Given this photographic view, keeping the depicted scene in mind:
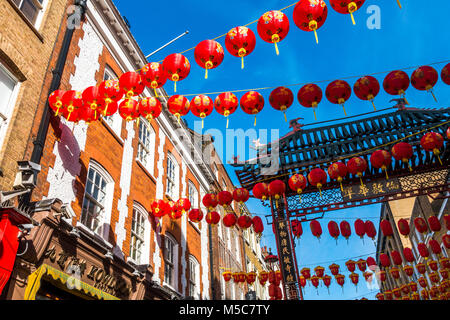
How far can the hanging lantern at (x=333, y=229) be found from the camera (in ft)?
58.6

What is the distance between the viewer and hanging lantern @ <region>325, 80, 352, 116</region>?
28.7 ft

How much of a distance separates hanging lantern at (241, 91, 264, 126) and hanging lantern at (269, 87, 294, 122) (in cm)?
39

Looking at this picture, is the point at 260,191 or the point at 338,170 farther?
the point at 260,191

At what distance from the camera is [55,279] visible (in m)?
6.73

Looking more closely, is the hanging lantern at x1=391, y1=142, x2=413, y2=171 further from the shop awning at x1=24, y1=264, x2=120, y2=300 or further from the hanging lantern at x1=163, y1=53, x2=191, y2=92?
the shop awning at x1=24, y1=264, x2=120, y2=300

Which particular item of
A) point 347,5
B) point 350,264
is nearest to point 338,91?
point 347,5

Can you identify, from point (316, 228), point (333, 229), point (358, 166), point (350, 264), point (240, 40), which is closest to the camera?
point (240, 40)

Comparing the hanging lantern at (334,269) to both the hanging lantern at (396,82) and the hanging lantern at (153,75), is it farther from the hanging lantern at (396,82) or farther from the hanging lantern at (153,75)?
the hanging lantern at (153,75)

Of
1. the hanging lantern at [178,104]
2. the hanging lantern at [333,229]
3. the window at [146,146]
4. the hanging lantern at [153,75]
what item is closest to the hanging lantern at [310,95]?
the hanging lantern at [178,104]

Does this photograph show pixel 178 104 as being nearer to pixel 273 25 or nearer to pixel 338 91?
pixel 273 25

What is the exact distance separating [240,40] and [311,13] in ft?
5.11

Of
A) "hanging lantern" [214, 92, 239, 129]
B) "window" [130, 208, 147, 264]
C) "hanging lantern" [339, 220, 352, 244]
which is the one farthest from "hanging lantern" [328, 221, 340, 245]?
"hanging lantern" [214, 92, 239, 129]

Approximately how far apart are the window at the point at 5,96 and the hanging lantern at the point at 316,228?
14.9m

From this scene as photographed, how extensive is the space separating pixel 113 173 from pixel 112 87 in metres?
3.65
